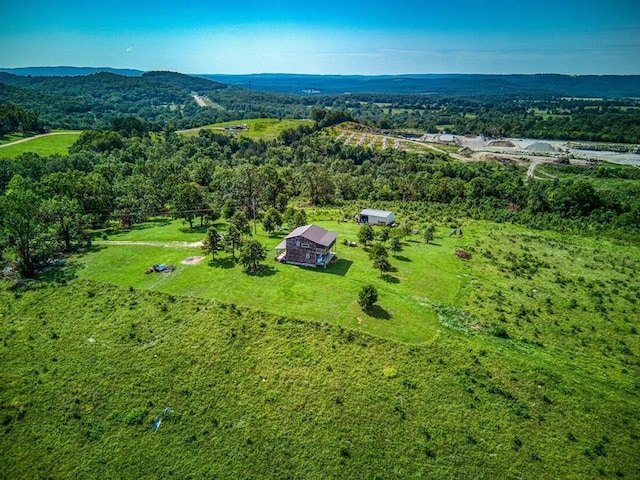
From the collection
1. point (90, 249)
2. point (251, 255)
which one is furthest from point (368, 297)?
point (90, 249)

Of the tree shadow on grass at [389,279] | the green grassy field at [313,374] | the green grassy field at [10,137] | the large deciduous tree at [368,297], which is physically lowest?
the green grassy field at [313,374]

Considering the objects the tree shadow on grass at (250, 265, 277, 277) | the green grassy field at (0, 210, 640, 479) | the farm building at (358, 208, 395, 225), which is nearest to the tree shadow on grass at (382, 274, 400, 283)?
the green grassy field at (0, 210, 640, 479)

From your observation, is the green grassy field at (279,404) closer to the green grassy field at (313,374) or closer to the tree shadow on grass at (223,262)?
the green grassy field at (313,374)

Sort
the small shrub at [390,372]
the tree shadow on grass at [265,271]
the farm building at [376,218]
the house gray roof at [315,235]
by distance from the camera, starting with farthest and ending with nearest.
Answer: the farm building at [376,218]
the house gray roof at [315,235]
the tree shadow on grass at [265,271]
the small shrub at [390,372]

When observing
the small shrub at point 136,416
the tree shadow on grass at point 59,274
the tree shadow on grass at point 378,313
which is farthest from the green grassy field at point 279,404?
the tree shadow on grass at point 59,274

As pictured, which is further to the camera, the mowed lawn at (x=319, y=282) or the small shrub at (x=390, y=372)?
the mowed lawn at (x=319, y=282)

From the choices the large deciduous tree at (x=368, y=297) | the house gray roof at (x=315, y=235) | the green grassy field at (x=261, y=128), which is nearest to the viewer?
the large deciduous tree at (x=368, y=297)

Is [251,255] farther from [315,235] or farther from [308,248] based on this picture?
[315,235]
